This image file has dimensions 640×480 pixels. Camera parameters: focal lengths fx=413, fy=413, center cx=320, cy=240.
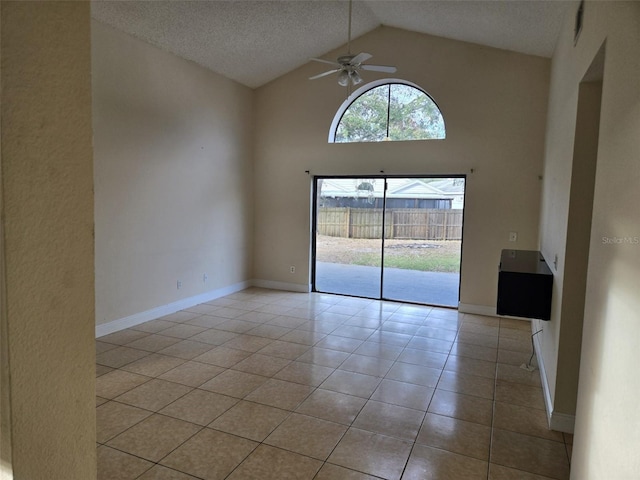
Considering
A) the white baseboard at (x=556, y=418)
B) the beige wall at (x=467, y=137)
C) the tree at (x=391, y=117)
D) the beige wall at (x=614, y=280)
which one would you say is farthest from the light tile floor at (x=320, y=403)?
the tree at (x=391, y=117)

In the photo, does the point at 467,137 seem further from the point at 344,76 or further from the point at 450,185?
the point at 344,76

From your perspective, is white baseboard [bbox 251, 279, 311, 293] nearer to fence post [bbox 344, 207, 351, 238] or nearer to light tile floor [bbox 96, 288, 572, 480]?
fence post [bbox 344, 207, 351, 238]

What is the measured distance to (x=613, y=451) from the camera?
1.43m

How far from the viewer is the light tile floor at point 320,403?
2.54 metres

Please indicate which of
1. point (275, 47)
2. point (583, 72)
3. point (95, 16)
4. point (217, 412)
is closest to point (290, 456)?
point (217, 412)

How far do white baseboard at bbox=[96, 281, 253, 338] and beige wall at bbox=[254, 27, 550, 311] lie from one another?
1581 millimetres

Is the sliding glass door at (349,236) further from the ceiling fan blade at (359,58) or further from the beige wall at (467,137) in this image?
the ceiling fan blade at (359,58)

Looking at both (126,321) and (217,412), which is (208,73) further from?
(217,412)

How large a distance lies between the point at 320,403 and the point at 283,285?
415 cm

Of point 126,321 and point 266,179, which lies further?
point 266,179

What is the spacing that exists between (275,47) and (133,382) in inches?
188

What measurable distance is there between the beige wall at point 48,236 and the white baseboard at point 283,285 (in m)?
6.38

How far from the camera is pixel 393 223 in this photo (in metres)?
6.61

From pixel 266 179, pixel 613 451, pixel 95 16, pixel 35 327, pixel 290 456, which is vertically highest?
pixel 95 16
